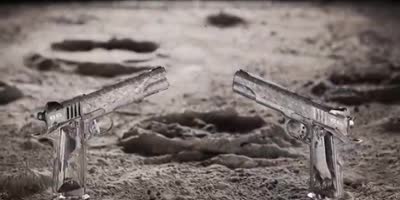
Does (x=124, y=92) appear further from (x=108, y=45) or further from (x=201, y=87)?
(x=108, y=45)

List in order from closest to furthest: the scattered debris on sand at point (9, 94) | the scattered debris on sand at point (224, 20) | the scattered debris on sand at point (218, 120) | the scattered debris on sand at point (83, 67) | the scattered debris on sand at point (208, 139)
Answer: the scattered debris on sand at point (208, 139)
the scattered debris on sand at point (218, 120)
the scattered debris on sand at point (9, 94)
the scattered debris on sand at point (83, 67)
the scattered debris on sand at point (224, 20)

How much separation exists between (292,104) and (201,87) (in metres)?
0.82

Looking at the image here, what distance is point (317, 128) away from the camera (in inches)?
67.1

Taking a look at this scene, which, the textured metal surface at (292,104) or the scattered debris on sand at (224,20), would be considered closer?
the textured metal surface at (292,104)

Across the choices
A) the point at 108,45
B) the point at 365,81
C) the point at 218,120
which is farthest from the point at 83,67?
the point at 365,81

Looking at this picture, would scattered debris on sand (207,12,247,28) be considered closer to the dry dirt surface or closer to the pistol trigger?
the dry dirt surface

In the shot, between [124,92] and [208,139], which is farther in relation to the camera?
[208,139]

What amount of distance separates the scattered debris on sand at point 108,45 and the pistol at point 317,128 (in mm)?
1216

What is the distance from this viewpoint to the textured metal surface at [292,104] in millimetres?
1652

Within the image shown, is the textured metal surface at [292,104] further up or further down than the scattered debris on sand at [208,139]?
further up

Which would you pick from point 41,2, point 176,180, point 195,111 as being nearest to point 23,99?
point 195,111

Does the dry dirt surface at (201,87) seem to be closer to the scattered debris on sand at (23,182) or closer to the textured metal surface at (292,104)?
the scattered debris on sand at (23,182)

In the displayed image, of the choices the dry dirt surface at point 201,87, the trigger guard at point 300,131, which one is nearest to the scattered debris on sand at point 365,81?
the dry dirt surface at point 201,87

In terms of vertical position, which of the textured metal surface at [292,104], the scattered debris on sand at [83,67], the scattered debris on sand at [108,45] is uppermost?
the scattered debris on sand at [108,45]
